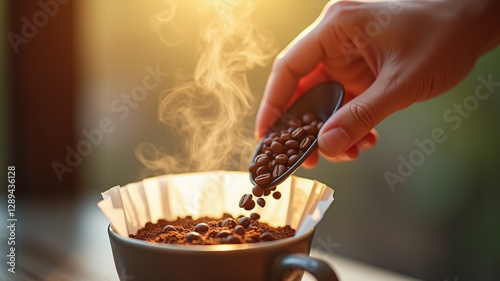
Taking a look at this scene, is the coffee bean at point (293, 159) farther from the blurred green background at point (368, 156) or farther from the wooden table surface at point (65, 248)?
the blurred green background at point (368, 156)

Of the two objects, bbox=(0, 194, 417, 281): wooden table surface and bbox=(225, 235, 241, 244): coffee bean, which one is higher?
bbox=(225, 235, 241, 244): coffee bean

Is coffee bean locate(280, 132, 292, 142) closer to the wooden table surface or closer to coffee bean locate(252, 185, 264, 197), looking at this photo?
coffee bean locate(252, 185, 264, 197)

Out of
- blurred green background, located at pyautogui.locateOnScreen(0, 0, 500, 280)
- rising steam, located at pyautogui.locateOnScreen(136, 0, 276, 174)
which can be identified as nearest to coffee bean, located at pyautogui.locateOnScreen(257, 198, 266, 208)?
rising steam, located at pyautogui.locateOnScreen(136, 0, 276, 174)

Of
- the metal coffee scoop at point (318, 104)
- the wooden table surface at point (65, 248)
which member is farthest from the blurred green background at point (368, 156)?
the metal coffee scoop at point (318, 104)

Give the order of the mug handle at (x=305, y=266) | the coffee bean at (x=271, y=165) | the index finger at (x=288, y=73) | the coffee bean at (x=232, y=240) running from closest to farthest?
the mug handle at (x=305, y=266) → the coffee bean at (x=232, y=240) → the coffee bean at (x=271, y=165) → the index finger at (x=288, y=73)

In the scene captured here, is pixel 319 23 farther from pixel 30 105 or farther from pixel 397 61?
pixel 30 105

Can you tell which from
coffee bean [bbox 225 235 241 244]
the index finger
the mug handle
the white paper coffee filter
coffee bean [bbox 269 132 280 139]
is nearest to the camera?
the mug handle

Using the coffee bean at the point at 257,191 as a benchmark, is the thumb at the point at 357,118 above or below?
above

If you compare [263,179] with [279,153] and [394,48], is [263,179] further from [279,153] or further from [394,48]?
[394,48]
